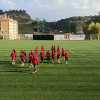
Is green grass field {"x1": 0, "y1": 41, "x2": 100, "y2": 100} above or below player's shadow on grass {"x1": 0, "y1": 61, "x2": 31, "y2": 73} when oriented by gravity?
below

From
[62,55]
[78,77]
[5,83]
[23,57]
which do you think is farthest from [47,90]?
[62,55]

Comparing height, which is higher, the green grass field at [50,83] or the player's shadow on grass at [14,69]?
the player's shadow on grass at [14,69]

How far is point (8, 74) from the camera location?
20969 millimetres

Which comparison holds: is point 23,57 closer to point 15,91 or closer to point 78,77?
point 78,77

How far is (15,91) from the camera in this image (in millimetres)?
15883

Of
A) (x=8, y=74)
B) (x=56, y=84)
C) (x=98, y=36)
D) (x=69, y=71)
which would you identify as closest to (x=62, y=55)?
(x=69, y=71)

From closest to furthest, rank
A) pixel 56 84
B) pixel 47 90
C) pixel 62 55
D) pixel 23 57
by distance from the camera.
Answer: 1. pixel 47 90
2. pixel 56 84
3. pixel 23 57
4. pixel 62 55

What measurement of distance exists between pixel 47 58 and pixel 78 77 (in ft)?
23.4

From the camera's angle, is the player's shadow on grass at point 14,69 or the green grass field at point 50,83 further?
the player's shadow on grass at point 14,69

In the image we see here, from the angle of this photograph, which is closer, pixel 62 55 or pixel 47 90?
pixel 47 90

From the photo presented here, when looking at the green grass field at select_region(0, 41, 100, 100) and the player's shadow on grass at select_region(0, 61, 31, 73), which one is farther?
the player's shadow on grass at select_region(0, 61, 31, 73)

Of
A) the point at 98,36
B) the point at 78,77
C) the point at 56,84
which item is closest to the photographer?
the point at 56,84

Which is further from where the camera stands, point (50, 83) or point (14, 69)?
point (14, 69)

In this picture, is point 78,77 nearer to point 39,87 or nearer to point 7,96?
point 39,87
